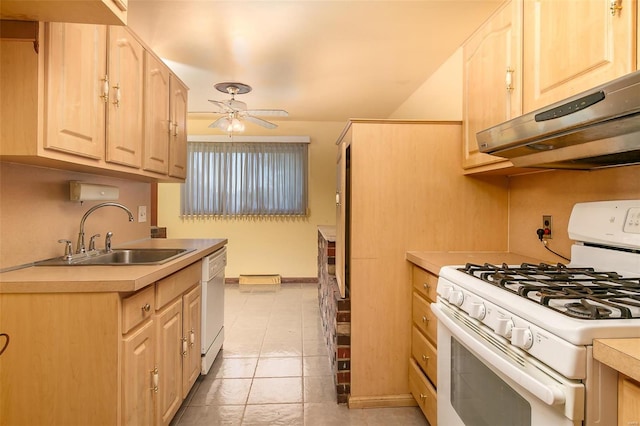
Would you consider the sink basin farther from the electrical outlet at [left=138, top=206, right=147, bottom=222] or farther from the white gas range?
the white gas range

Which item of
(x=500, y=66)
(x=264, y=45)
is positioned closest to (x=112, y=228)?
(x=264, y=45)

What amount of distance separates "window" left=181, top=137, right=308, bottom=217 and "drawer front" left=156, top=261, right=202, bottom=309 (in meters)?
3.06

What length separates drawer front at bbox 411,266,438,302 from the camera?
172 cm

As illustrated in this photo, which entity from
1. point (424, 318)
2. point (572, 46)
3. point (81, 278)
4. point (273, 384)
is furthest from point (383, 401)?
point (572, 46)

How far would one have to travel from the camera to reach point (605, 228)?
1.35 metres

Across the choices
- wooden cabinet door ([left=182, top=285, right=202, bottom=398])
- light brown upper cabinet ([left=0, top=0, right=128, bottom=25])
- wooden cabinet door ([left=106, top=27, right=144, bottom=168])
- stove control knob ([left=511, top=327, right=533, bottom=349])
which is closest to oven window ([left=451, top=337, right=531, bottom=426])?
stove control knob ([left=511, top=327, right=533, bottom=349])

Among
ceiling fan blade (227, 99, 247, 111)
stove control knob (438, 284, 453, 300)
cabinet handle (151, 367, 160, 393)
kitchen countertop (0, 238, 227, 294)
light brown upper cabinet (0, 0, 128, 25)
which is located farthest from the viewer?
ceiling fan blade (227, 99, 247, 111)

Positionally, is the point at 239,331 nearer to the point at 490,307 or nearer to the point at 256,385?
the point at 256,385

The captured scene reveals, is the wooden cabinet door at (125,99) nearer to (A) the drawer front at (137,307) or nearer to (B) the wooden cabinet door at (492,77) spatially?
(A) the drawer front at (137,307)

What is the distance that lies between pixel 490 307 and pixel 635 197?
815mm

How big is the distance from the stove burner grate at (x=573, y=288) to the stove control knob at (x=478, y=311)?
4.0 inches

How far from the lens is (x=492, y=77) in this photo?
1.70 m

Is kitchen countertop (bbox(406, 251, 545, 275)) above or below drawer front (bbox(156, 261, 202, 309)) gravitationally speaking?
above

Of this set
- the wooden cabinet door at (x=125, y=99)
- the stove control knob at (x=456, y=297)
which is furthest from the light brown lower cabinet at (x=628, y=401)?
the wooden cabinet door at (x=125, y=99)
